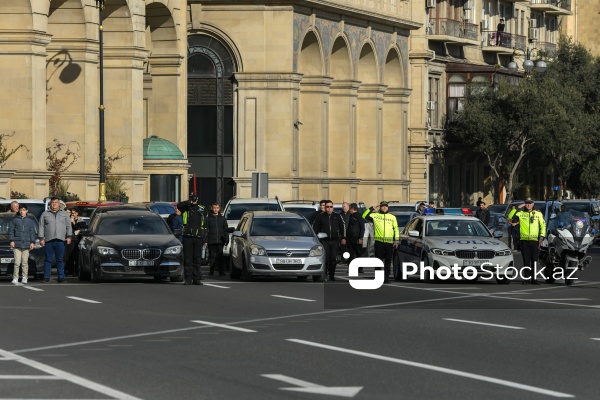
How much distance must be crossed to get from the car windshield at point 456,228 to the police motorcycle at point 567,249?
1.57 metres

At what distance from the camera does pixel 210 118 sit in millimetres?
77875

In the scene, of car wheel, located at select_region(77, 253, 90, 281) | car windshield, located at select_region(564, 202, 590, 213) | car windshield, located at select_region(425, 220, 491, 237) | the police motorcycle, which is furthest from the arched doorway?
the police motorcycle

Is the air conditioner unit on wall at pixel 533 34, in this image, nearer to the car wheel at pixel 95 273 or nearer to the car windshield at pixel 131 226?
the car windshield at pixel 131 226

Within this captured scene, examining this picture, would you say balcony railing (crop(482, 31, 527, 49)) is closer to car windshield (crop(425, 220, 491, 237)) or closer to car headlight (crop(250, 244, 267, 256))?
car windshield (crop(425, 220, 491, 237))

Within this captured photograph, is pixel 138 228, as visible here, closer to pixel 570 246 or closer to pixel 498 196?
pixel 570 246

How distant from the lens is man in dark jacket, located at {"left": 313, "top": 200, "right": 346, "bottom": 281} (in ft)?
119

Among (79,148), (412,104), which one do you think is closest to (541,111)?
(412,104)

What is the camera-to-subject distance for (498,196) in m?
99.8

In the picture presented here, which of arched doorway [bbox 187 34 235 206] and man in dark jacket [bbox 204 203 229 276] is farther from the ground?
arched doorway [bbox 187 34 235 206]

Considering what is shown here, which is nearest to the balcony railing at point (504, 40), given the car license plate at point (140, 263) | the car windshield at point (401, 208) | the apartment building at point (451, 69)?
the apartment building at point (451, 69)

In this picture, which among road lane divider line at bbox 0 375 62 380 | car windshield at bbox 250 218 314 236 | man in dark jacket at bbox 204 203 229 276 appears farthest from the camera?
man in dark jacket at bbox 204 203 229 276

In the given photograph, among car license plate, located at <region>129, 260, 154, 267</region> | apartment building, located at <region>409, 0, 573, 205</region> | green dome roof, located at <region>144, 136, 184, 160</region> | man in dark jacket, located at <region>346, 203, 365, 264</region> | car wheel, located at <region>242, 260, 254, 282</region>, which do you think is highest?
apartment building, located at <region>409, 0, 573, 205</region>

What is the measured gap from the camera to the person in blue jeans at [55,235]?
112 feet

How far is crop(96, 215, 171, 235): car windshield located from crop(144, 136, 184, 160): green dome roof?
99.4 feet
